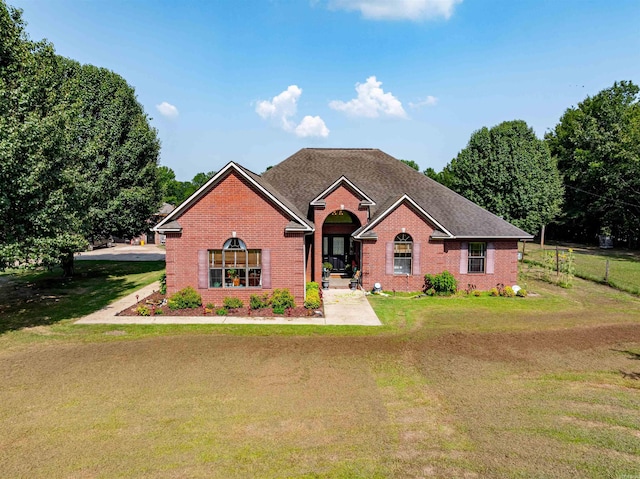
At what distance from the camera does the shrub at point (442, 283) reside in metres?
20.8

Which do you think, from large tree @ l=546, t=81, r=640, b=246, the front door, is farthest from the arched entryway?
large tree @ l=546, t=81, r=640, b=246

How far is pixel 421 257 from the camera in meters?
21.6

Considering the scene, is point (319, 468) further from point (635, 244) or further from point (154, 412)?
point (635, 244)

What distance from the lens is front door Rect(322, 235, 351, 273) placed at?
27000 mm

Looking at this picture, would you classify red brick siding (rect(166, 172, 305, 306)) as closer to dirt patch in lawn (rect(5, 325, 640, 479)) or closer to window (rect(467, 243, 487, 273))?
dirt patch in lawn (rect(5, 325, 640, 479))

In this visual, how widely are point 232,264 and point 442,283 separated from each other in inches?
476

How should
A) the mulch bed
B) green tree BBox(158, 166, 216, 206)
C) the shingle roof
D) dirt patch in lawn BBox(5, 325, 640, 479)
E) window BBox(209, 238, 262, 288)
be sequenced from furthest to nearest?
green tree BBox(158, 166, 216, 206) < the shingle roof < window BBox(209, 238, 262, 288) < the mulch bed < dirt patch in lawn BBox(5, 325, 640, 479)

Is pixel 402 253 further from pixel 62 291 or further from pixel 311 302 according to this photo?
pixel 62 291

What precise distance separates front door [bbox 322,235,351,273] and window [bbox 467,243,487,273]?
879 centimetres

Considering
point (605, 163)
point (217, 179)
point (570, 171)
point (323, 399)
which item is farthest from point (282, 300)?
point (570, 171)

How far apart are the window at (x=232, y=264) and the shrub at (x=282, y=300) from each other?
1191 millimetres

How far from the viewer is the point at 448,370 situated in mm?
10609

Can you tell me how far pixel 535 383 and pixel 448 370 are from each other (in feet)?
7.42

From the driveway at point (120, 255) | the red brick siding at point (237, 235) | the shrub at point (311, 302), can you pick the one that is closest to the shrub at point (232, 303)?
the red brick siding at point (237, 235)
